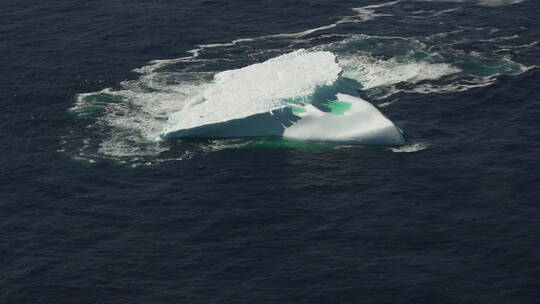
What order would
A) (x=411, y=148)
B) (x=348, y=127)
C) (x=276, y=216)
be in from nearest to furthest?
(x=276, y=216) < (x=411, y=148) < (x=348, y=127)

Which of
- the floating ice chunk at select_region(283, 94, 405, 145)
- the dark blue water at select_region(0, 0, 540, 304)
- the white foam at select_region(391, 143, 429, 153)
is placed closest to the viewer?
the dark blue water at select_region(0, 0, 540, 304)

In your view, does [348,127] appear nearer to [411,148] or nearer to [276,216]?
[411,148]

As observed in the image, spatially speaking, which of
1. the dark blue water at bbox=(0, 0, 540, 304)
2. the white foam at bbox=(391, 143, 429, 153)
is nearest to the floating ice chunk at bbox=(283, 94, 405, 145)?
the white foam at bbox=(391, 143, 429, 153)

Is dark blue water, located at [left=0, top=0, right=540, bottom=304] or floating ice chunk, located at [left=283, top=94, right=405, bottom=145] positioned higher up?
floating ice chunk, located at [left=283, top=94, right=405, bottom=145]

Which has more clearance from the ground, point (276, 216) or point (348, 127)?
point (348, 127)

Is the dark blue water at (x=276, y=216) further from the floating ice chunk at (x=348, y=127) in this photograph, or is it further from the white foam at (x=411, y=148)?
the floating ice chunk at (x=348, y=127)

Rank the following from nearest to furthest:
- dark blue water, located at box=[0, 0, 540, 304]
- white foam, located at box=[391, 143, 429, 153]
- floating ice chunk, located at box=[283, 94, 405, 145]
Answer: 1. dark blue water, located at box=[0, 0, 540, 304]
2. white foam, located at box=[391, 143, 429, 153]
3. floating ice chunk, located at box=[283, 94, 405, 145]

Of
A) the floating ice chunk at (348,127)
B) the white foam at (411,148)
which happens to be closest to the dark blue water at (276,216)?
the white foam at (411,148)

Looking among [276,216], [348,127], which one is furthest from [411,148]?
[276,216]

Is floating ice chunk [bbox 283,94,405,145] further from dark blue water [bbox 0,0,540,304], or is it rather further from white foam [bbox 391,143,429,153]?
dark blue water [bbox 0,0,540,304]

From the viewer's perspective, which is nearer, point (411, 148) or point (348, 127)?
point (411, 148)

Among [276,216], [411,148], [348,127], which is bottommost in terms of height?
[276,216]
